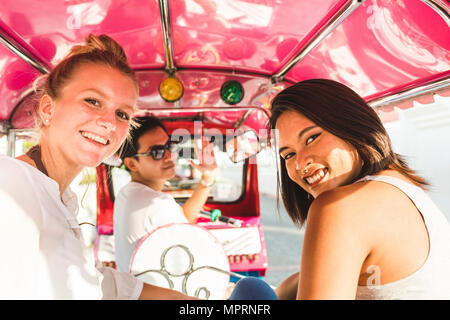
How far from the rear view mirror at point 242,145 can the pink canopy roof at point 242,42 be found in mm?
1285

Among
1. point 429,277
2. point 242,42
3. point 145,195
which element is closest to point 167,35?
point 242,42

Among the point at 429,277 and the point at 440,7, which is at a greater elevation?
the point at 440,7

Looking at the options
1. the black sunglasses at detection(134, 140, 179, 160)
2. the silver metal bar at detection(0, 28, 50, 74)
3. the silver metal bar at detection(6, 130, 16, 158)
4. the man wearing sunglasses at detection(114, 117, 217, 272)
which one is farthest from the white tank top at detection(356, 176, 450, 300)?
the silver metal bar at detection(6, 130, 16, 158)

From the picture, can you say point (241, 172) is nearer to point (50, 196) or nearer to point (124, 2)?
point (124, 2)

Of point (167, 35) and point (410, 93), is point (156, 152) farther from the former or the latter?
point (410, 93)

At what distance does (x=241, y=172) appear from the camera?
13.5ft

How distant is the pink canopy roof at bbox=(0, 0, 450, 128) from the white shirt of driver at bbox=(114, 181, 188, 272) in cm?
66

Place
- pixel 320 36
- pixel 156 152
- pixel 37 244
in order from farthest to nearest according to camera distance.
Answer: pixel 156 152 → pixel 320 36 → pixel 37 244

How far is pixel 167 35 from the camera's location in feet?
5.52

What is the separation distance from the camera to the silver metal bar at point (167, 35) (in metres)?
1.42

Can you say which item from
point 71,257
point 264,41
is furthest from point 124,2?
point 71,257

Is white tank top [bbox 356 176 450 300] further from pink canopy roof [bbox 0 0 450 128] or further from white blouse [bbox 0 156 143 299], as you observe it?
white blouse [bbox 0 156 143 299]

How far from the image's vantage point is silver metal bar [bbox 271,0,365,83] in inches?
51.1

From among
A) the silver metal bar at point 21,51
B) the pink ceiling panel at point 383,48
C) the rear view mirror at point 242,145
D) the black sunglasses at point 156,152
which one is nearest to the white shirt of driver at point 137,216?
the black sunglasses at point 156,152
